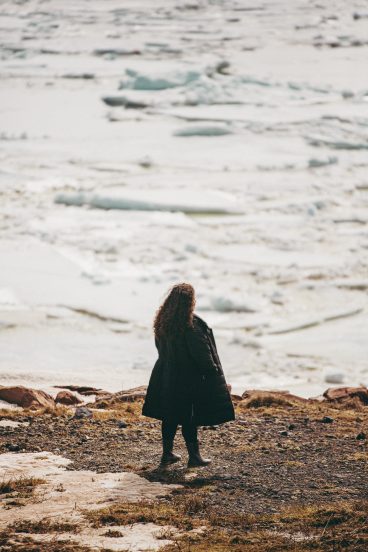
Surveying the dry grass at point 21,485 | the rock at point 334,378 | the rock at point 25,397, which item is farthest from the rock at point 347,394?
the dry grass at point 21,485

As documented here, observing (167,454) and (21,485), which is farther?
(167,454)

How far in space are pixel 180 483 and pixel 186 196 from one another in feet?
63.2

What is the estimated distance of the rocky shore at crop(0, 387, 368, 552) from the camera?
6066 millimetres

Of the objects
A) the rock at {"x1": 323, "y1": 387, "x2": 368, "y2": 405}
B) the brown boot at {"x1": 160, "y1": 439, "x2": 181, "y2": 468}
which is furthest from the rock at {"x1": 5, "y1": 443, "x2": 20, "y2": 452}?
the rock at {"x1": 323, "y1": 387, "x2": 368, "y2": 405}

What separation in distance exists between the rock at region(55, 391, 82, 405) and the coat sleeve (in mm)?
3769

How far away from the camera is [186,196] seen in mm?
26203

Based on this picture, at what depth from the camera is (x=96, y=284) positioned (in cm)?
2022

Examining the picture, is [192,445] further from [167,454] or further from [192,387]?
[192,387]

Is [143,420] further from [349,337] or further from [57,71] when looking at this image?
[57,71]

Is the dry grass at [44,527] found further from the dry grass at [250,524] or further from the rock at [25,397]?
the rock at [25,397]

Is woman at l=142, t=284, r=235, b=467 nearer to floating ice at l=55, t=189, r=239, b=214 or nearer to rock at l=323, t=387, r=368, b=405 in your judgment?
rock at l=323, t=387, r=368, b=405

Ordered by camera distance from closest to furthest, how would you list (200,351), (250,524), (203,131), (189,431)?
(250,524), (200,351), (189,431), (203,131)

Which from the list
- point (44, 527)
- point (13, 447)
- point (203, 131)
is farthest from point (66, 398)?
point (203, 131)

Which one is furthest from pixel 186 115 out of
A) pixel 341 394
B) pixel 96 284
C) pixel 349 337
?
pixel 341 394
